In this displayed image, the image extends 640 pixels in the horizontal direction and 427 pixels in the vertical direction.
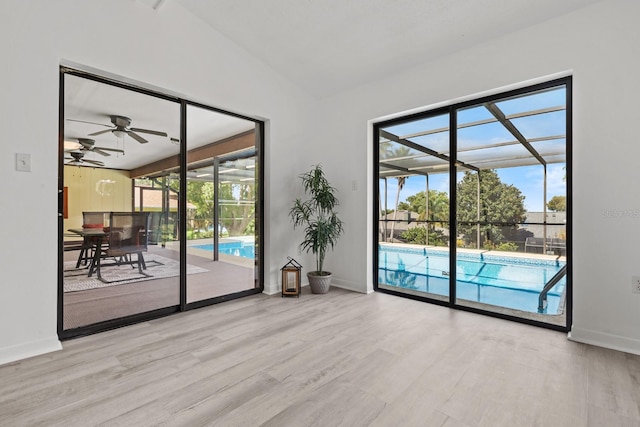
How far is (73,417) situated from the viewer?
A: 1602 mm

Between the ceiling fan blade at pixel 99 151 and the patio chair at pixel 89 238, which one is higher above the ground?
the ceiling fan blade at pixel 99 151

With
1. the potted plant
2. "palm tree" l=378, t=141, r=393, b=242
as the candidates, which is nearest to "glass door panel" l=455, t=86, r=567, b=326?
"palm tree" l=378, t=141, r=393, b=242

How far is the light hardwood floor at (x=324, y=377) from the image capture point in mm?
1614

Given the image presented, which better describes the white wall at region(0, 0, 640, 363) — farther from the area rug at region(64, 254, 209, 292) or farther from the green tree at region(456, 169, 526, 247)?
the green tree at region(456, 169, 526, 247)

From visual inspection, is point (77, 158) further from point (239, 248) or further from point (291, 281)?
point (291, 281)

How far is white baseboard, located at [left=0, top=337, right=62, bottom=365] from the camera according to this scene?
218 cm

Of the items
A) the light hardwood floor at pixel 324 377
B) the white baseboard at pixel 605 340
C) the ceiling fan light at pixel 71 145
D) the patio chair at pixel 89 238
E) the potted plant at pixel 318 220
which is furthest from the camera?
the potted plant at pixel 318 220

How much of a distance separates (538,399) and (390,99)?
3148mm

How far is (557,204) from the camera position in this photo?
293 cm

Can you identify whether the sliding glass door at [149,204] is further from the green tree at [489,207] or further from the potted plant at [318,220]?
the green tree at [489,207]

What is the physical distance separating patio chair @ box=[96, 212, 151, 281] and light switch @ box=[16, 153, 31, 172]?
71cm

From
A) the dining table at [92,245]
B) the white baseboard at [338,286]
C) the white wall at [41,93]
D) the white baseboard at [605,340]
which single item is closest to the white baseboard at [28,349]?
the white wall at [41,93]

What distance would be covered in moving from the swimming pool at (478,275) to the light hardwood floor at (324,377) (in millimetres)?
656

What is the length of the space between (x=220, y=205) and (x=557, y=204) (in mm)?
3456
